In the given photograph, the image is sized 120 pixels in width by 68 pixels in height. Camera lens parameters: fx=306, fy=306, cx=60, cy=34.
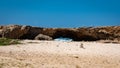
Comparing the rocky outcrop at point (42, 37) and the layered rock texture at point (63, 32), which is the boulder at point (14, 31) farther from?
the rocky outcrop at point (42, 37)

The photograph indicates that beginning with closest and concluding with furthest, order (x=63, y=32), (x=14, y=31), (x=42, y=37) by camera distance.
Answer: (x=42, y=37) < (x=14, y=31) < (x=63, y=32)

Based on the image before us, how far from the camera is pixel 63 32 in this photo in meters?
36.8

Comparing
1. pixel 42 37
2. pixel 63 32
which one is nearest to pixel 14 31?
pixel 42 37

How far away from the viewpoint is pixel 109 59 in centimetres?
1551

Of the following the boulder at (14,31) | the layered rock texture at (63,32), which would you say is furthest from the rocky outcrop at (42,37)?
the boulder at (14,31)

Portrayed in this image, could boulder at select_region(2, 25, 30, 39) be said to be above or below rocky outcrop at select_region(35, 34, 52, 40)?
above

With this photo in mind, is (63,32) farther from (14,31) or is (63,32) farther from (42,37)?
(14,31)

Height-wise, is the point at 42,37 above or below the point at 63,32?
below

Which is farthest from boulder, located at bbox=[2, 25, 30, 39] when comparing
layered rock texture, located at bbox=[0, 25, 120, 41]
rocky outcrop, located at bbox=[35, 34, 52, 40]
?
rocky outcrop, located at bbox=[35, 34, 52, 40]

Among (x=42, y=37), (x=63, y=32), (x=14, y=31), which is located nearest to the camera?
(x=42, y=37)

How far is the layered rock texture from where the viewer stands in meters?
34.8

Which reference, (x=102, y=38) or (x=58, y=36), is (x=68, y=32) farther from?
(x=102, y=38)

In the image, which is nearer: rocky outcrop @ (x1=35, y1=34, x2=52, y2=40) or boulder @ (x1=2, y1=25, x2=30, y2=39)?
rocky outcrop @ (x1=35, y1=34, x2=52, y2=40)

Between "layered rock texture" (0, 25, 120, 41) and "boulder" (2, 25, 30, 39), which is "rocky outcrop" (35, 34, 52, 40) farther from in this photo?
"boulder" (2, 25, 30, 39)
